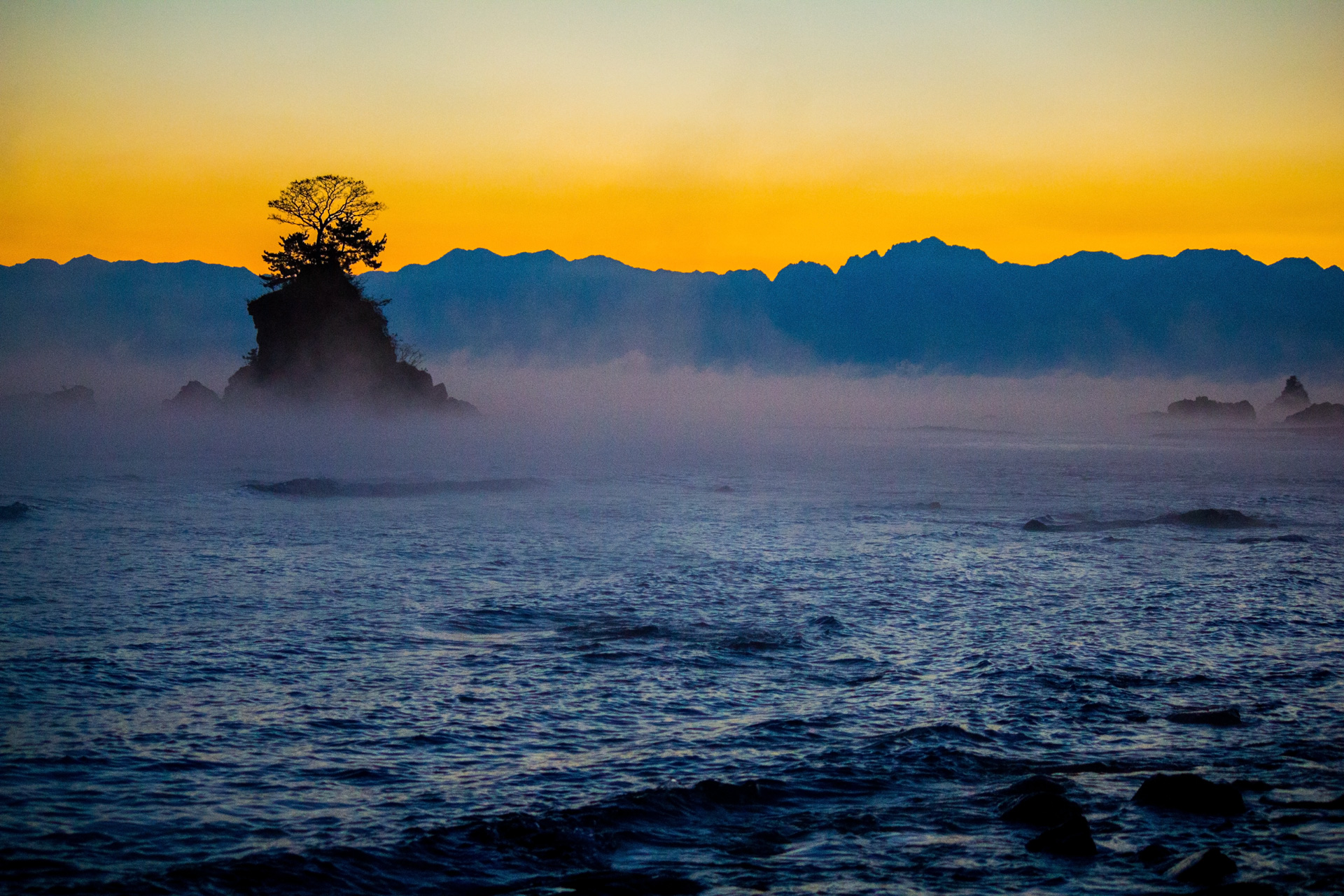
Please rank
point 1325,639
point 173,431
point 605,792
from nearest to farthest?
point 605,792, point 1325,639, point 173,431

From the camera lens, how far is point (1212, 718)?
39.7 feet

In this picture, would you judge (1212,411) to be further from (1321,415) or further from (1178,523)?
(1178,523)

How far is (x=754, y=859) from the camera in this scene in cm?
852

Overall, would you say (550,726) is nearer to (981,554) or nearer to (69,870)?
(69,870)

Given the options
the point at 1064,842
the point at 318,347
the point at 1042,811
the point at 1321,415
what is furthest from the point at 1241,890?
the point at 1321,415

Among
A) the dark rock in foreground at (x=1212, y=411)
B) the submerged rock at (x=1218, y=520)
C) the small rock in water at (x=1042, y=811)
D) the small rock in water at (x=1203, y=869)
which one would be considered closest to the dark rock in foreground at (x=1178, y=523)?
the submerged rock at (x=1218, y=520)

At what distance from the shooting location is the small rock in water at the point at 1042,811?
29.9ft

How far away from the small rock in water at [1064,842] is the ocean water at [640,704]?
0.32 feet

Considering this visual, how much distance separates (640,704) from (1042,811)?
16.5 ft

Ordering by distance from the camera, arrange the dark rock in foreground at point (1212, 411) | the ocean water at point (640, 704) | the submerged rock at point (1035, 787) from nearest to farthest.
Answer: the ocean water at point (640, 704) < the submerged rock at point (1035, 787) < the dark rock in foreground at point (1212, 411)

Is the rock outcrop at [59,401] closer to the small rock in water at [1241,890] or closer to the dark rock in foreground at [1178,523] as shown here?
the dark rock in foreground at [1178,523]

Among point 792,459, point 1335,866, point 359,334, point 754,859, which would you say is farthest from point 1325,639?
point 359,334

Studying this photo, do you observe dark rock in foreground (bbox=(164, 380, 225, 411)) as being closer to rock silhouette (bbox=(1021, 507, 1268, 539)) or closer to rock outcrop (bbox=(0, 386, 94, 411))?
rock outcrop (bbox=(0, 386, 94, 411))

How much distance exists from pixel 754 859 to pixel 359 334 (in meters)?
69.6
